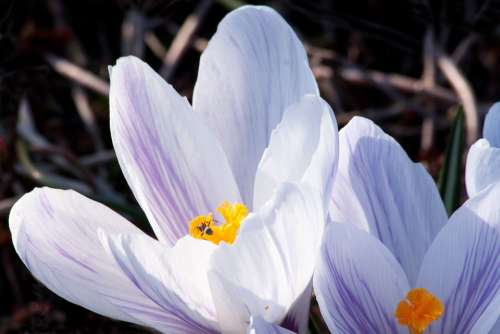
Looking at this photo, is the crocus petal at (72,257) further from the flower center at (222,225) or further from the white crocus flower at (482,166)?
the white crocus flower at (482,166)

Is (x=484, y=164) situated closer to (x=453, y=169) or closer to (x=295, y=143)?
(x=295, y=143)

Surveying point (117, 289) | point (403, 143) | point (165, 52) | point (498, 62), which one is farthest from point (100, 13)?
point (117, 289)

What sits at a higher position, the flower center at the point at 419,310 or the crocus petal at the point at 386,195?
the crocus petal at the point at 386,195

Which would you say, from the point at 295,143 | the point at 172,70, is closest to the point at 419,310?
the point at 295,143

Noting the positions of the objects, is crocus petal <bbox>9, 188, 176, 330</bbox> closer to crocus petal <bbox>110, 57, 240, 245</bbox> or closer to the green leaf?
crocus petal <bbox>110, 57, 240, 245</bbox>

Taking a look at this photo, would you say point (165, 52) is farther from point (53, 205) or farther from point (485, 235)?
point (485, 235)

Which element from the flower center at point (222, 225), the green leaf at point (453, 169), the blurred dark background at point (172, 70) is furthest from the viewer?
the blurred dark background at point (172, 70)

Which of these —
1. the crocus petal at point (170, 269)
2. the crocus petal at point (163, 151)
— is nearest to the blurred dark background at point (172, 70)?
the crocus petal at point (163, 151)
